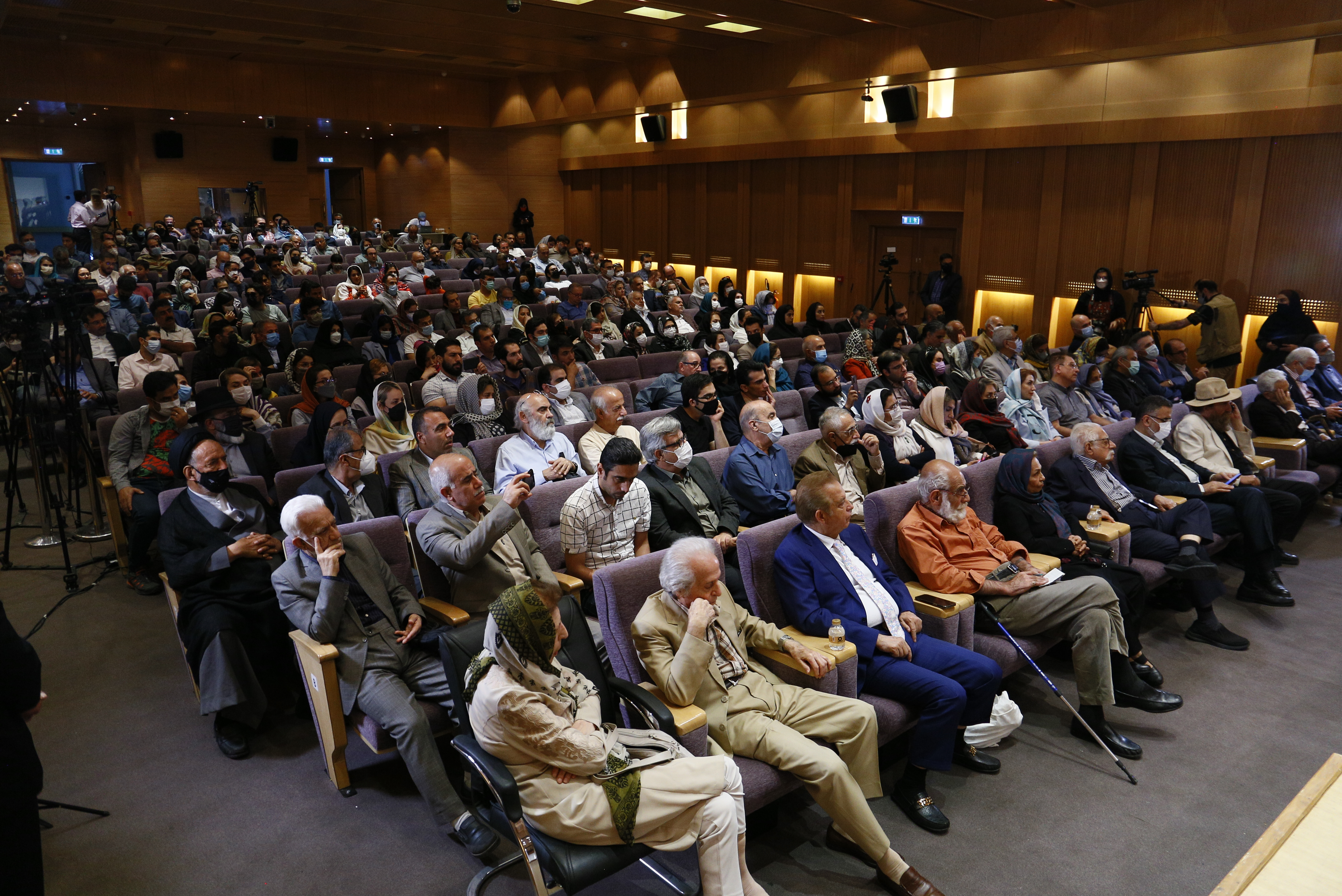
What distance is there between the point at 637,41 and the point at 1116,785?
12617mm

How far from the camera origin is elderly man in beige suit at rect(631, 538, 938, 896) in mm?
2811

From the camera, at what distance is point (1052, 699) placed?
13.4ft

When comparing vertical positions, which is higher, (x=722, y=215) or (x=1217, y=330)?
(x=722, y=215)

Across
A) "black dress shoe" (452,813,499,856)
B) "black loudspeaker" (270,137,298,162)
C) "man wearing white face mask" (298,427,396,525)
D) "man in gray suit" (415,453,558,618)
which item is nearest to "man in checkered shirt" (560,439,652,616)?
"man in gray suit" (415,453,558,618)

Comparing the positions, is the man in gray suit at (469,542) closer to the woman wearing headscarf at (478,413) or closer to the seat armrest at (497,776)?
the seat armrest at (497,776)

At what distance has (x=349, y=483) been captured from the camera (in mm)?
4195

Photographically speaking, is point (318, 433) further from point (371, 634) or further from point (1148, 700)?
point (1148, 700)

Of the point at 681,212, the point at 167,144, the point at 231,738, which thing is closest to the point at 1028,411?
the point at 231,738

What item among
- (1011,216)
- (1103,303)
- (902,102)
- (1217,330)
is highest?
(902,102)

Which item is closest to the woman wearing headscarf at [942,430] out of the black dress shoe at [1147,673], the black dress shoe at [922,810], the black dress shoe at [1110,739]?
the black dress shoe at [1147,673]

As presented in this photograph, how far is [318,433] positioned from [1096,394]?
5.69 metres

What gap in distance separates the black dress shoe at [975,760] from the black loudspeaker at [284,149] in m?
20.3

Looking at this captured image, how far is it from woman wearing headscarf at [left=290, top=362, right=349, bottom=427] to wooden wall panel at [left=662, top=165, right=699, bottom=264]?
37.3 ft

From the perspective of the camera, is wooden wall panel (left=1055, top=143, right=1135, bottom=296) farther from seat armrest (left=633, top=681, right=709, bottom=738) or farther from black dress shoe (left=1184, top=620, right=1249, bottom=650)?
seat armrest (left=633, top=681, right=709, bottom=738)
